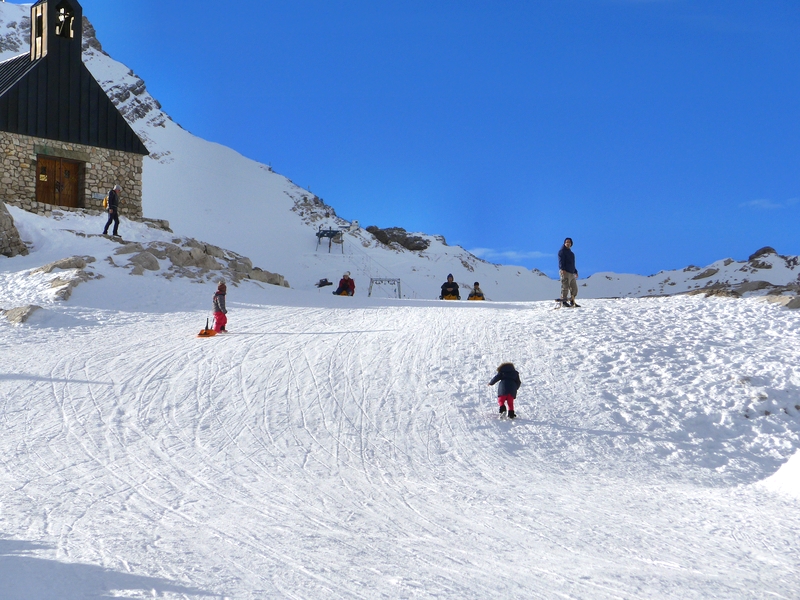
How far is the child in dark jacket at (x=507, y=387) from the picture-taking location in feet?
38.8

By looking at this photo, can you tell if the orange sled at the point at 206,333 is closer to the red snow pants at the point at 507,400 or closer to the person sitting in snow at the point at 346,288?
the red snow pants at the point at 507,400

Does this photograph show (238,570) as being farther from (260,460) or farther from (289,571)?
(260,460)

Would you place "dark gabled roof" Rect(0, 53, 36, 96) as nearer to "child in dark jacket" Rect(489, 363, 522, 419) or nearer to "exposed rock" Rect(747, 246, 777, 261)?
"child in dark jacket" Rect(489, 363, 522, 419)

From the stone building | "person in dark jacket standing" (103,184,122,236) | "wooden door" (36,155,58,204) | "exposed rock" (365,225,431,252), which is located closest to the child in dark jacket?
"person in dark jacket standing" (103,184,122,236)

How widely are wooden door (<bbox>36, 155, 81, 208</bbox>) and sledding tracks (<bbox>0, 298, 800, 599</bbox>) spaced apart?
47.5ft

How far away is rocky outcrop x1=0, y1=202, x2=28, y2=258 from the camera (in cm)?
2400

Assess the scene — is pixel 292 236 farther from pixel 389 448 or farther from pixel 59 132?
pixel 389 448

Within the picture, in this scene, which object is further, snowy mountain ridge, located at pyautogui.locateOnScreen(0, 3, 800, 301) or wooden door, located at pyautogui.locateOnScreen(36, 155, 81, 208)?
snowy mountain ridge, located at pyautogui.locateOnScreen(0, 3, 800, 301)

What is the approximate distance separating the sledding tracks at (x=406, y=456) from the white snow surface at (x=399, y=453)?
0.14 feet

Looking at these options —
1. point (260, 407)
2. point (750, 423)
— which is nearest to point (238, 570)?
point (260, 407)

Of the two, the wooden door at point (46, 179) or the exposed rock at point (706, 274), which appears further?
the exposed rock at point (706, 274)

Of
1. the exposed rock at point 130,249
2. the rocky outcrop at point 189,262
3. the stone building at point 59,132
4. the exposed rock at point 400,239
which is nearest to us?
the rocky outcrop at point 189,262

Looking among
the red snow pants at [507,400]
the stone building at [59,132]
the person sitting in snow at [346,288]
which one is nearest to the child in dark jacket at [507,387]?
the red snow pants at [507,400]

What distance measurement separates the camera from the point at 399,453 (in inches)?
403
